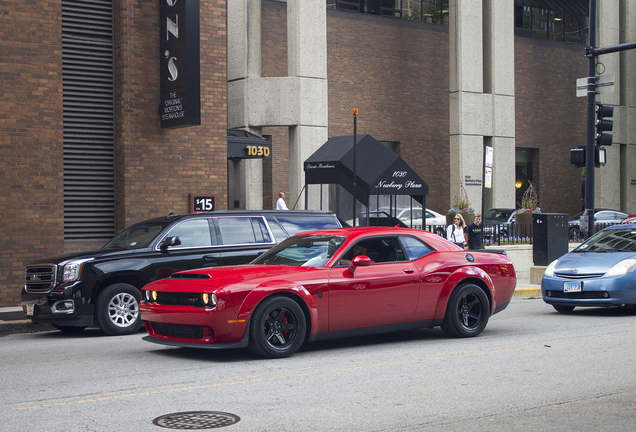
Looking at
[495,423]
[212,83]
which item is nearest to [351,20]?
[212,83]

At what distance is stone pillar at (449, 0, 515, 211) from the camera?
115 ft

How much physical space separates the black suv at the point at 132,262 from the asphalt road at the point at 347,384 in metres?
0.67

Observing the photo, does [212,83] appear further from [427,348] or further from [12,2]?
[427,348]

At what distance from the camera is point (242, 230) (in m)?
12.0

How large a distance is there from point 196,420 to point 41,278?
20.7ft

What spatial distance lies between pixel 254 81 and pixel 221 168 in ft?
42.7

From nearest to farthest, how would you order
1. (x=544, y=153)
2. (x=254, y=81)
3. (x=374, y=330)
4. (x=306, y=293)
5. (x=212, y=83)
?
(x=306, y=293) < (x=374, y=330) < (x=212, y=83) < (x=254, y=81) < (x=544, y=153)

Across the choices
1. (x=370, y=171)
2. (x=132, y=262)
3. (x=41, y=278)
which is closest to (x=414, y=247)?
(x=132, y=262)

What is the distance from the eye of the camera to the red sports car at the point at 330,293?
314 inches

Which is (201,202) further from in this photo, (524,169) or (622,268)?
(524,169)

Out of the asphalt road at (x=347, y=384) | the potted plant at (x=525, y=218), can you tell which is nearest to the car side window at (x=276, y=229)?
the asphalt road at (x=347, y=384)

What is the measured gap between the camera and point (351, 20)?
3703 cm

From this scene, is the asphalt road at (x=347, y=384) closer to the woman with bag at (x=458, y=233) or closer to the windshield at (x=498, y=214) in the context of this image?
the woman with bag at (x=458, y=233)

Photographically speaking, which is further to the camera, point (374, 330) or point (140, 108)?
point (140, 108)
